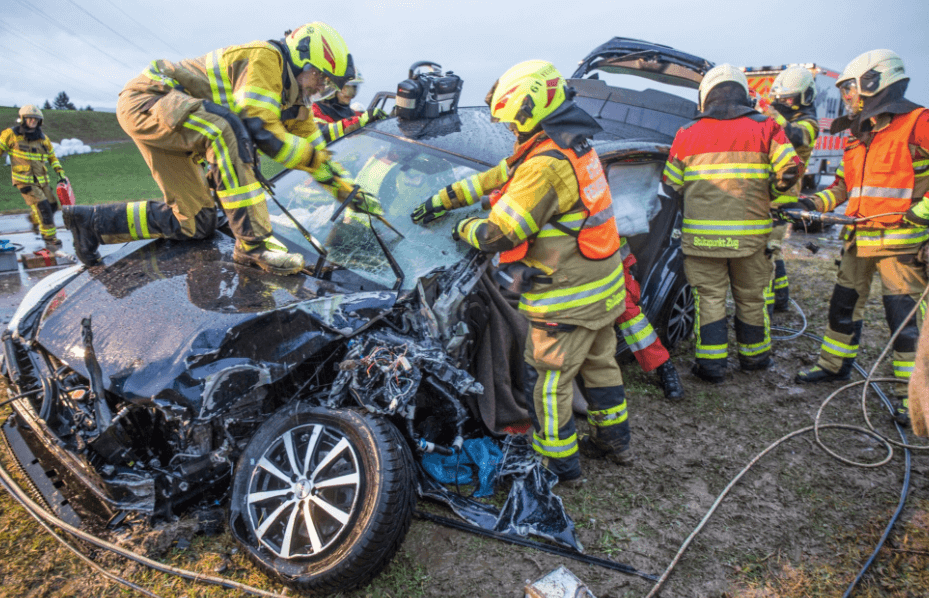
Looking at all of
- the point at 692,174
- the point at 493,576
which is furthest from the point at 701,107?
the point at 493,576

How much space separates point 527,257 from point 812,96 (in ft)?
11.1

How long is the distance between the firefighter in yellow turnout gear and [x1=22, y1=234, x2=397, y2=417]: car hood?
0.29m

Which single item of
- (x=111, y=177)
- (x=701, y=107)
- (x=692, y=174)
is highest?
(x=701, y=107)

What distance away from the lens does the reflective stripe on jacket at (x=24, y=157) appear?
8.18 meters

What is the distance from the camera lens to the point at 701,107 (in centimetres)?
363

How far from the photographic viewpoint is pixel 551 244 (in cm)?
256

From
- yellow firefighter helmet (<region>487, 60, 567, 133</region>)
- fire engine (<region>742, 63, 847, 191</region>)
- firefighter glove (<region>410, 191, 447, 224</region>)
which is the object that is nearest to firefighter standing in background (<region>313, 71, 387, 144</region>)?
firefighter glove (<region>410, 191, 447, 224</region>)

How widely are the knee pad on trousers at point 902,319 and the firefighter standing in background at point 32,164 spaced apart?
9.61 meters

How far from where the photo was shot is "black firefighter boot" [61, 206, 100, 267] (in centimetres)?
301

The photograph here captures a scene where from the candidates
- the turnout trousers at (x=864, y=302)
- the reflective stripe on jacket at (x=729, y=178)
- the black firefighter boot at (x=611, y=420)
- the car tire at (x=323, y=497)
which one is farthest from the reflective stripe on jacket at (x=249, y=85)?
the turnout trousers at (x=864, y=302)

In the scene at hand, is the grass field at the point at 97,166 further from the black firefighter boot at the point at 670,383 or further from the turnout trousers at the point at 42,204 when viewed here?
the black firefighter boot at the point at 670,383

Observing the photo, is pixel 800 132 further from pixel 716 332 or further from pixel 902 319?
pixel 716 332

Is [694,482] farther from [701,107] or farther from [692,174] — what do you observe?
[701,107]

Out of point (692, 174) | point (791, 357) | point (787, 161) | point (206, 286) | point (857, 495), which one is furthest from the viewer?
point (791, 357)
